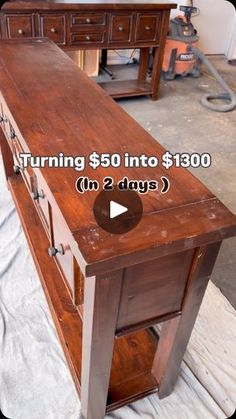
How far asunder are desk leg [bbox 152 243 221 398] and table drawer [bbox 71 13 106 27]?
214cm

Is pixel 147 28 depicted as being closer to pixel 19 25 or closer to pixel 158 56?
pixel 158 56

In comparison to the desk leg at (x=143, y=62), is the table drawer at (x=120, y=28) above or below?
above

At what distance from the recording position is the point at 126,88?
297 cm

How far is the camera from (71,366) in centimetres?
108

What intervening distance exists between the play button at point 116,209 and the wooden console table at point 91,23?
6.36 feet

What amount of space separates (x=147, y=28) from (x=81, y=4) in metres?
0.56

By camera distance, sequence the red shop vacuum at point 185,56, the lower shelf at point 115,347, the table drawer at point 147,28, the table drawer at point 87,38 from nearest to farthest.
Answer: the lower shelf at point 115,347, the table drawer at point 87,38, the table drawer at point 147,28, the red shop vacuum at point 185,56

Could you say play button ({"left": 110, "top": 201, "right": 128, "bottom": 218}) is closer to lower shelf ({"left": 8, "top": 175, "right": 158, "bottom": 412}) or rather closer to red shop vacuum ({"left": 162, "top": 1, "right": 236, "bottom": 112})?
lower shelf ({"left": 8, "top": 175, "right": 158, "bottom": 412})

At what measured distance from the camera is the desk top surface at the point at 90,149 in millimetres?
655

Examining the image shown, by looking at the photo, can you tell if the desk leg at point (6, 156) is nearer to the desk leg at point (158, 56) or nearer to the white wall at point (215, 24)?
the desk leg at point (158, 56)

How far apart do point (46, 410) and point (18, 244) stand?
73 centimetres

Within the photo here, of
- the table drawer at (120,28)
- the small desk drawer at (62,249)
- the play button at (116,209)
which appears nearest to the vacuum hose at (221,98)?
the table drawer at (120,28)

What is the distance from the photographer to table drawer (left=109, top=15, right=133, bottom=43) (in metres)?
2.45

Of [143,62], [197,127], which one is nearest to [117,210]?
[197,127]
